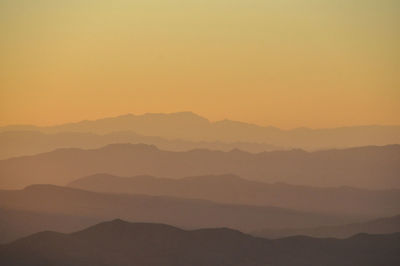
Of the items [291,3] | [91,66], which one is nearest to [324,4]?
A: [291,3]

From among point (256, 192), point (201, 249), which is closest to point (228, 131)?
point (256, 192)

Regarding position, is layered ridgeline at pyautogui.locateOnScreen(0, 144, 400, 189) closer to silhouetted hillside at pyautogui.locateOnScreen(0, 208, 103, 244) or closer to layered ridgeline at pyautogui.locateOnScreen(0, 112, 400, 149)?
layered ridgeline at pyautogui.locateOnScreen(0, 112, 400, 149)

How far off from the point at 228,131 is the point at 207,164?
254 millimetres

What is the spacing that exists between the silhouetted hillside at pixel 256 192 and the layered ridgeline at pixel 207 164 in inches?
1.6

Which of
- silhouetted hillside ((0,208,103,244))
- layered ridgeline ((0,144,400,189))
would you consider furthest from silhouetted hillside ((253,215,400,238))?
silhouetted hillside ((0,208,103,244))

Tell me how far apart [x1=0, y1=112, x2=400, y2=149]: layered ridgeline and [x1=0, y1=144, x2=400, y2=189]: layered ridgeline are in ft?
0.22

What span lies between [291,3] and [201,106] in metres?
0.89

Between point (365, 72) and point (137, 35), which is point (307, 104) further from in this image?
point (137, 35)

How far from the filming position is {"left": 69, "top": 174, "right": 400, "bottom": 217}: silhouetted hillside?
14.2 feet

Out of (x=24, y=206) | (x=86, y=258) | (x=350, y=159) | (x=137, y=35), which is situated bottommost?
(x=86, y=258)

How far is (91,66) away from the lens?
4.44m

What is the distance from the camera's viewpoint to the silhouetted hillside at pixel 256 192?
434 centimetres

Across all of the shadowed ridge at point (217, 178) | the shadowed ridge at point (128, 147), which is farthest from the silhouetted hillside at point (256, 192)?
the shadowed ridge at point (128, 147)

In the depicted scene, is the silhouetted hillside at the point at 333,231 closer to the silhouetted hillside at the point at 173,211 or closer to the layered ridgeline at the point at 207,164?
the silhouetted hillside at the point at 173,211
